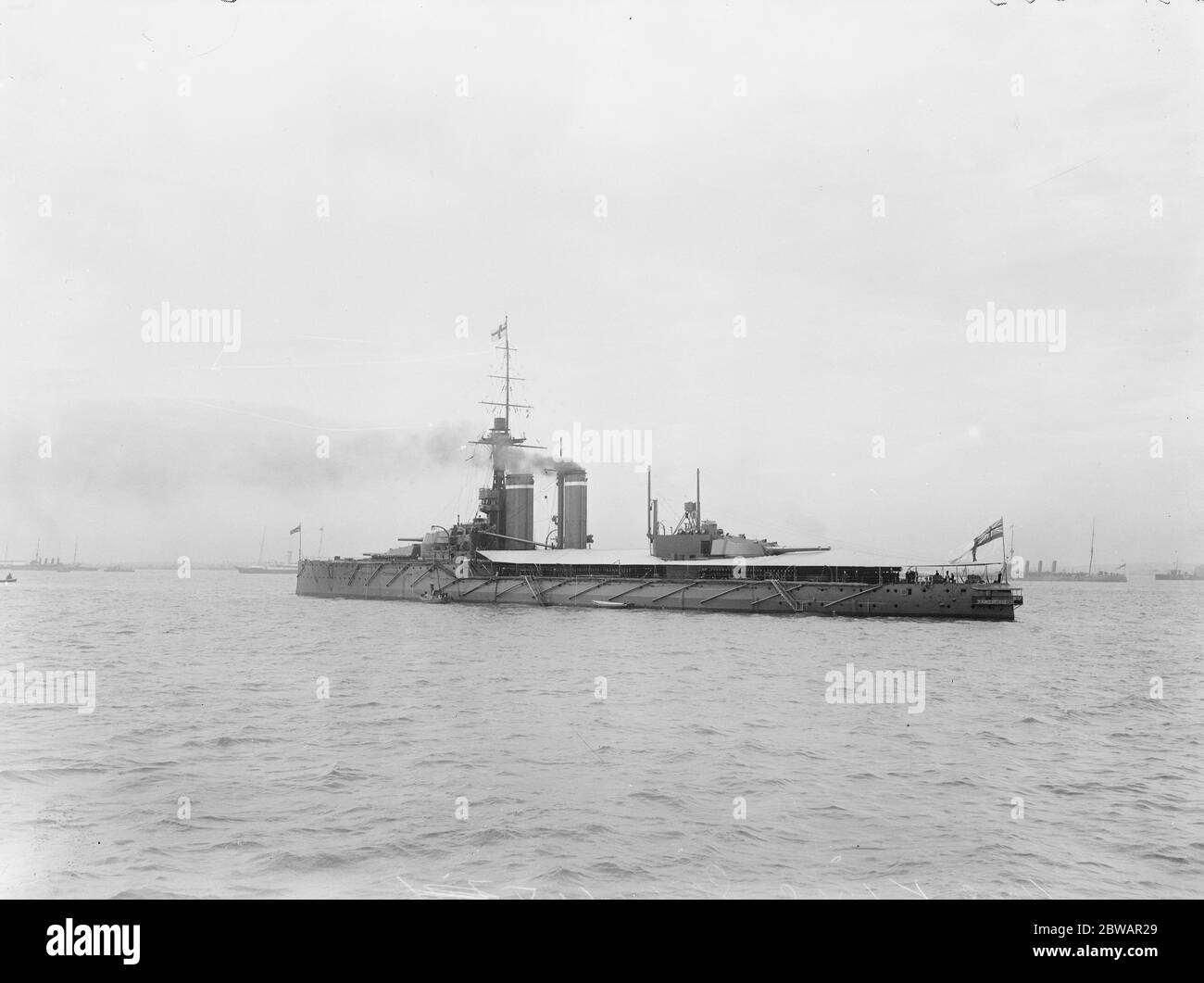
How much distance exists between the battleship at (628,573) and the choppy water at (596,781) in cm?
1899

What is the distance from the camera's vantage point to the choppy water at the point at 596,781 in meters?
9.59

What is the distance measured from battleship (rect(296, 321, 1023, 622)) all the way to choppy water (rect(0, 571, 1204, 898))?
1899cm

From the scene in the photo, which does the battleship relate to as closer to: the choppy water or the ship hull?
the ship hull

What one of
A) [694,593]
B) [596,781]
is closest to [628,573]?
[694,593]

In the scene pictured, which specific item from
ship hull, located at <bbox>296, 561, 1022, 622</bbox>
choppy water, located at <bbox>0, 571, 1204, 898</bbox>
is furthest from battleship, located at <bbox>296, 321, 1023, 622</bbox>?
choppy water, located at <bbox>0, 571, 1204, 898</bbox>

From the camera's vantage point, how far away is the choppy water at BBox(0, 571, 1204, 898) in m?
9.59

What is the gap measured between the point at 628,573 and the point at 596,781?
44289 millimetres

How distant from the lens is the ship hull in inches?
1905

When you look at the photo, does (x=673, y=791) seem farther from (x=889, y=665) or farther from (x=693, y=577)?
(x=693, y=577)

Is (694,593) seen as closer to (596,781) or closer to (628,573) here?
(628,573)

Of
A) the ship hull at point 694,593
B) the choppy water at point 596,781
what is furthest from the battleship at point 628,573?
the choppy water at point 596,781

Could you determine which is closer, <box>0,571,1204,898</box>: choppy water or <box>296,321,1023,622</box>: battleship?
<box>0,571,1204,898</box>: choppy water

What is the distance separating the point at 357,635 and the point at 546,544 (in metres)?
29.8

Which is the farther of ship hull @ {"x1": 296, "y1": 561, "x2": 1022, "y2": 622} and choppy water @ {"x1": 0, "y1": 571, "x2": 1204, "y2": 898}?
ship hull @ {"x1": 296, "y1": 561, "x2": 1022, "y2": 622}
